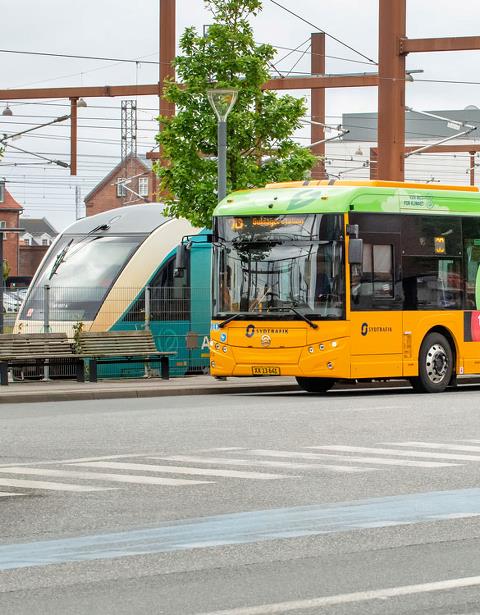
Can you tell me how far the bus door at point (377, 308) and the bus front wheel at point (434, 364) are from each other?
1.95 feet

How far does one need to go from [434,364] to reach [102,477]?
12.6 metres

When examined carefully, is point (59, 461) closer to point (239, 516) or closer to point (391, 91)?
point (239, 516)

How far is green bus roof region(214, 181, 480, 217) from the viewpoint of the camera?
74.3 ft

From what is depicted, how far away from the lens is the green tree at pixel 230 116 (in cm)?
3042

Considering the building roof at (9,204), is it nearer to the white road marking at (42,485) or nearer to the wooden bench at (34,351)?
the wooden bench at (34,351)

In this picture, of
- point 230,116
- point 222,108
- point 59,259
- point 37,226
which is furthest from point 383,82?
point 37,226

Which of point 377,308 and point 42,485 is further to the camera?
point 377,308

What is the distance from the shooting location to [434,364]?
2356 centimetres

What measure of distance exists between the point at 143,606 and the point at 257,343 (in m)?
16.3

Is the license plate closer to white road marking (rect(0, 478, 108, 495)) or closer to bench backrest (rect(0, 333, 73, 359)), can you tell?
bench backrest (rect(0, 333, 73, 359))

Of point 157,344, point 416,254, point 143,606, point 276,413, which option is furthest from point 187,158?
point 143,606

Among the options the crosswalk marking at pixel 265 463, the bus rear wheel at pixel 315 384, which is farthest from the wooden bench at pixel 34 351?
the crosswalk marking at pixel 265 463

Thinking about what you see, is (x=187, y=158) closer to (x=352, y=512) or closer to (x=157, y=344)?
(x=157, y=344)

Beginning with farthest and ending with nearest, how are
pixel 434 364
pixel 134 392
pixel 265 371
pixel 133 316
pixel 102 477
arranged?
pixel 133 316 < pixel 434 364 < pixel 134 392 < pixel 265 371 < pixel 102 477
